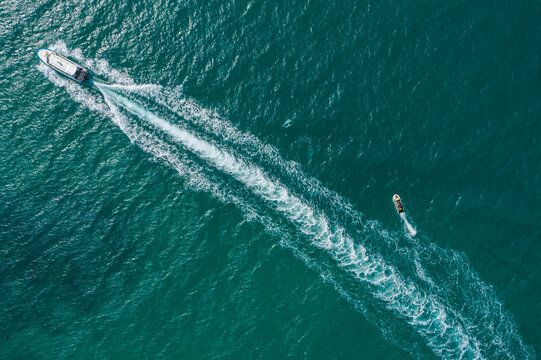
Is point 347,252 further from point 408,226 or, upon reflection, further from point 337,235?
point 408,226

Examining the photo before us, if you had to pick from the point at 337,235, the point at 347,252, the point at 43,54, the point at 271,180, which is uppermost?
the point at 43,54

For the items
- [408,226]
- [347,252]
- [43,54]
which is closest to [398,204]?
[408,226]

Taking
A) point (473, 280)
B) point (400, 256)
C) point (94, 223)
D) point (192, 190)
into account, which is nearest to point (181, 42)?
point (192, 190)

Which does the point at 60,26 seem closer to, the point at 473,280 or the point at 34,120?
the point at 34,120

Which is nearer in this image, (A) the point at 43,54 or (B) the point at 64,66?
(B) the point at 64,66

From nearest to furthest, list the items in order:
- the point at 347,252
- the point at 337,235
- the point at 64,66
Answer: the point at 347,252 → the point at 337,235 → the point at 64,66

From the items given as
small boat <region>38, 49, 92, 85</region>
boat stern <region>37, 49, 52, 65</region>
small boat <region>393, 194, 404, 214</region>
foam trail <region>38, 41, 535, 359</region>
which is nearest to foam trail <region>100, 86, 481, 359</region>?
foam trail <region>38, 41, 535, 359</region>

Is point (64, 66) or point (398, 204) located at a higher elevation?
point (64, 66)

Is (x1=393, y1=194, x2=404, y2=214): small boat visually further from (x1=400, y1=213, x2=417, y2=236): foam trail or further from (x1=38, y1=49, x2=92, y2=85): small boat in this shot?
(x1=38, y1=49, x2=92, y2=85): small boat
